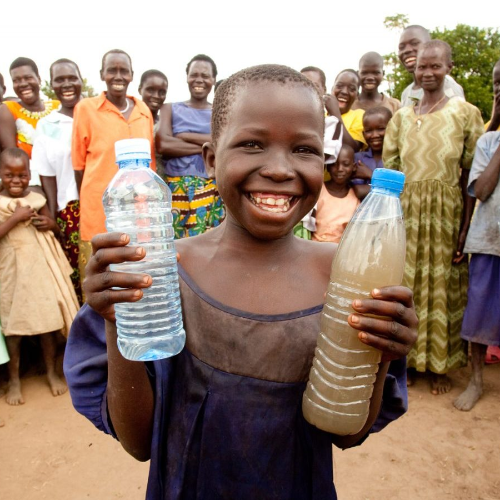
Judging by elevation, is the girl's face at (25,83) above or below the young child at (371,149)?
above

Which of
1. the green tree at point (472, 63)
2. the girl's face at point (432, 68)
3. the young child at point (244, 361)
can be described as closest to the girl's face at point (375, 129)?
the girl's face at point (432, 68)

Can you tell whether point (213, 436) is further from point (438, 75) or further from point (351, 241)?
point (438, 75)

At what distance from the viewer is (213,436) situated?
1354mm

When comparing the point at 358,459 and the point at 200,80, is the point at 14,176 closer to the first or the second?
the point at 200,80

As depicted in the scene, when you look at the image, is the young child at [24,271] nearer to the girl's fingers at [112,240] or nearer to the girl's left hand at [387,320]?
the girl's fingers at [112,240]

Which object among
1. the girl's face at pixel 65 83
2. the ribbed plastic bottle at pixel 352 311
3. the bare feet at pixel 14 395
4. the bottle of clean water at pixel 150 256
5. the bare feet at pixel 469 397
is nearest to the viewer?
the ribbed plastic bottle at pixel 352 311

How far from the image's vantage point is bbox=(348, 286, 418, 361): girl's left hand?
3.53 ft

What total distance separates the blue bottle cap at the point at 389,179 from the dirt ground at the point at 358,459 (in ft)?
Answer: 7.61

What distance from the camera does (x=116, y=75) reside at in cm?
444

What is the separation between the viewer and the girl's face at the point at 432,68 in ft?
12.5

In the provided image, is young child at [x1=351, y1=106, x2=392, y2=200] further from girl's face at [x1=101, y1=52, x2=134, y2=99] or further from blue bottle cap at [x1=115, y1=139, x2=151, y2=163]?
blue bottle cap at [x1=115, y1=139, x2=151, y2=163]

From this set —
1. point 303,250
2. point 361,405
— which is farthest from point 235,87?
point 361,405

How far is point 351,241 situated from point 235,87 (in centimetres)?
56

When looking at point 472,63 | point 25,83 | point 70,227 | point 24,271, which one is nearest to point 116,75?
point 25,83
